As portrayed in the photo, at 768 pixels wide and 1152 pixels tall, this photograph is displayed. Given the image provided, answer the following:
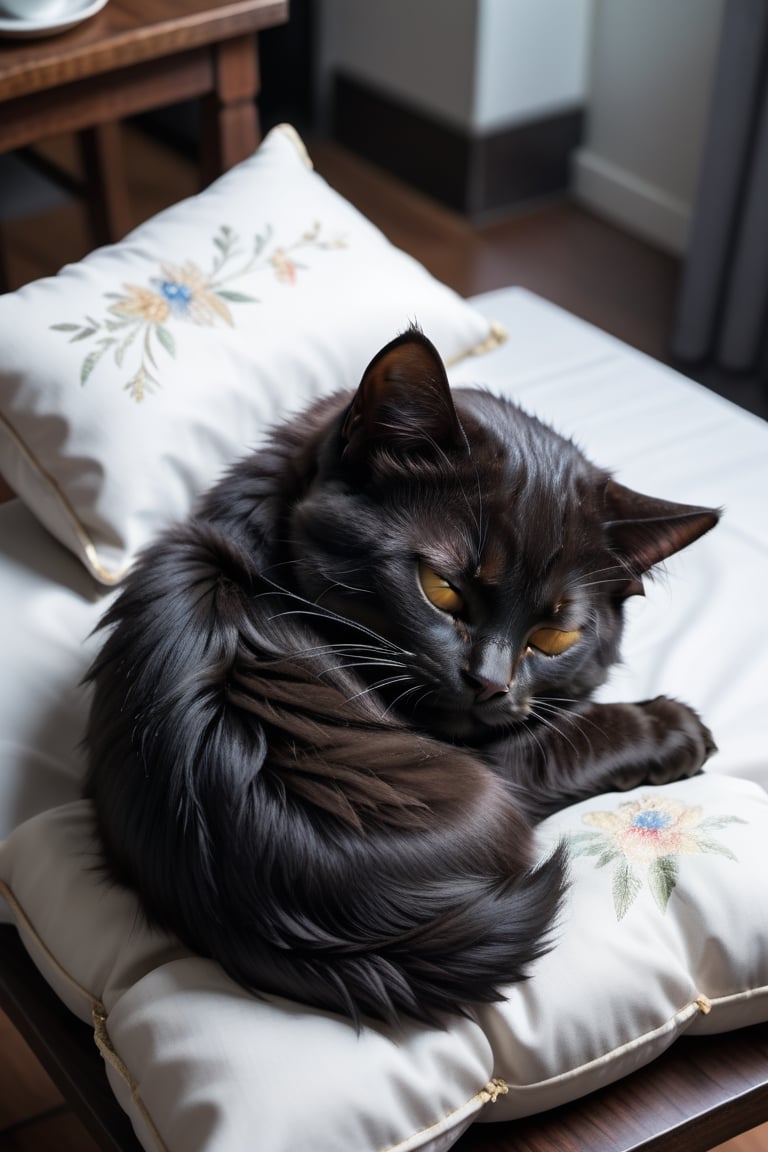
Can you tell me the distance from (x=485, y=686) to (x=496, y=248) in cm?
255

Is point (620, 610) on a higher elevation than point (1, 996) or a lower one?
higher

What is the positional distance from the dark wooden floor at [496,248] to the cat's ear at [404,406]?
6.38 ft

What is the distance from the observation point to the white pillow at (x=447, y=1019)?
912mm

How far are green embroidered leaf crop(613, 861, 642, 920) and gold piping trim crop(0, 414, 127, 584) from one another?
0.65 m

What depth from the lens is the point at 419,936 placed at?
0.96 metres

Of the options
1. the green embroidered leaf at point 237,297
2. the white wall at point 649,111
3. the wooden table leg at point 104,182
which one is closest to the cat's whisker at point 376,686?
the green embroidered leaf at point 237,297

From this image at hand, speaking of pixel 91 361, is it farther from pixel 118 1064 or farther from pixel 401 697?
pixel 118 1064

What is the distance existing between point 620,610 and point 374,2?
279cm

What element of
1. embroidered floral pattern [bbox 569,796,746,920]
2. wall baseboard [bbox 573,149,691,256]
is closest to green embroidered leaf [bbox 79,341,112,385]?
embroidered floral pattern [bbox 569,796,746,920]

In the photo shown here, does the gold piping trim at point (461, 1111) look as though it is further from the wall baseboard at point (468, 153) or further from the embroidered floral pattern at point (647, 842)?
the wall baseboard at point (468, 153)

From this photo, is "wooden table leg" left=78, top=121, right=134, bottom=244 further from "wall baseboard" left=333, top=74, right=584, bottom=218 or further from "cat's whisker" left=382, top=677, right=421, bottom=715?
"cat's whisker" left=382, top=677, right=421, bottom=715

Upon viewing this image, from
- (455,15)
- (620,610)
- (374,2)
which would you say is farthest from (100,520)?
(374,2)

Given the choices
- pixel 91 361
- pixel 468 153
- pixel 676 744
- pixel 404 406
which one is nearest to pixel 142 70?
pixel 91 361

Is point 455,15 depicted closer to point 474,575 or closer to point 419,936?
point 474,575
